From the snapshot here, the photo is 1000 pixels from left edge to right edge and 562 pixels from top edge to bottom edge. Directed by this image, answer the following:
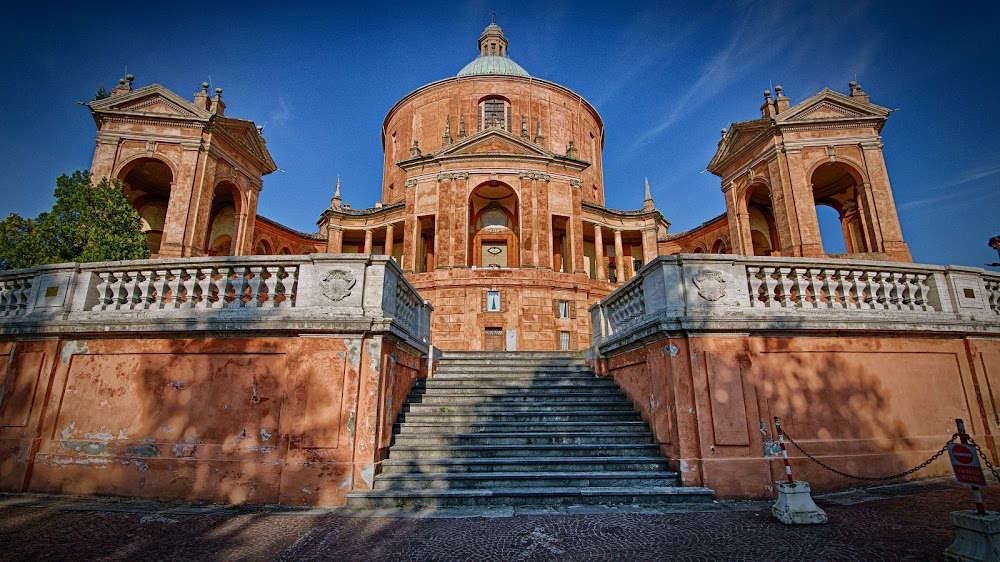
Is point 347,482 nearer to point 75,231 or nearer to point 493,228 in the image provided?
point 75,231

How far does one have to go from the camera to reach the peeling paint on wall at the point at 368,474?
6.55m

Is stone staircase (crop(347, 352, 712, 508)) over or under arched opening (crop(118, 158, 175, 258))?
under

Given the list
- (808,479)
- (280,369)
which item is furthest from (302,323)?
(808,479)

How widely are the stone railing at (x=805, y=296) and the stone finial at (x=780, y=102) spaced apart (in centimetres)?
1625

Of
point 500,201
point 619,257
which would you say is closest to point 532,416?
point 500,201

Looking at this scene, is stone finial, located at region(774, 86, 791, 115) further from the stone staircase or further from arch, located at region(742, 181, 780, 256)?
the stone staircase

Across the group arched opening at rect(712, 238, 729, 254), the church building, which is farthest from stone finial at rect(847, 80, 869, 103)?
arched opening at rect(712, 238, 729, 254)

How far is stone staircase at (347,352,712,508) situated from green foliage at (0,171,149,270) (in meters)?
10.8

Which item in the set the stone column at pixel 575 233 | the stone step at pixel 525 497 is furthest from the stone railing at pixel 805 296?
the stone column at pixel 575 233

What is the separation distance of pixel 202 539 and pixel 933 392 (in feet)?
35.4

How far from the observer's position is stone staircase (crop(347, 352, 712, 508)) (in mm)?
6375

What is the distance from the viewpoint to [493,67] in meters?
35.8

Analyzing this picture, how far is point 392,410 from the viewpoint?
7703 millimetres

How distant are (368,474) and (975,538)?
21.4 feet
